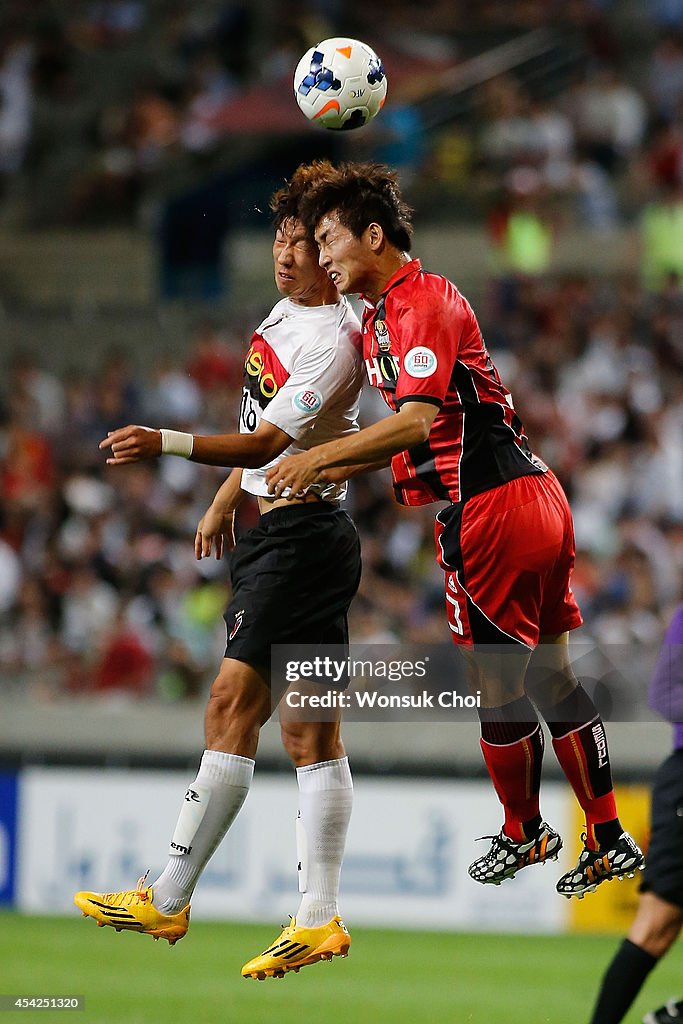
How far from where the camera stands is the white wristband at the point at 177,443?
552cm

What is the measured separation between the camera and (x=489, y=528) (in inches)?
232

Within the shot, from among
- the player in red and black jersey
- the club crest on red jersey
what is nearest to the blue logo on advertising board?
the player in red and black jersey

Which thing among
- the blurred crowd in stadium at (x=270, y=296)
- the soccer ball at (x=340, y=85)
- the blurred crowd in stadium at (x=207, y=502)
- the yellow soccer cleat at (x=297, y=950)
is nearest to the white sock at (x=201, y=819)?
the yellow soccer cleat at (x=297, y=950)

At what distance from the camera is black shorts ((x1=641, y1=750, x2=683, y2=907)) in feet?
18.5

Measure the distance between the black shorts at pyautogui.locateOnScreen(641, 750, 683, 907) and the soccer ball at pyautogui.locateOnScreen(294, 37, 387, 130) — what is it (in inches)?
101

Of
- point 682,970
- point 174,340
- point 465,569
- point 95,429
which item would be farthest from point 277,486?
point 174,340

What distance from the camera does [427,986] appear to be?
9227 millimetres

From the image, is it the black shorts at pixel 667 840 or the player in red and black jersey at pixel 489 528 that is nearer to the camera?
the black shorts at pixel 667 840

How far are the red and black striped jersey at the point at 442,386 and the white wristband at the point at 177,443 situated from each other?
2.32ft

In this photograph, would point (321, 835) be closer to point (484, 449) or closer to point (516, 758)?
point (516, 758)

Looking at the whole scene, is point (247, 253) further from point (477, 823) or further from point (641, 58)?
point (641, 58)

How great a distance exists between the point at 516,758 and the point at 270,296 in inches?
275

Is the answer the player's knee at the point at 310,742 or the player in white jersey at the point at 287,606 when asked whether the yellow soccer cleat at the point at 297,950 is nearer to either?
the player in white jersey at the point at 287,606

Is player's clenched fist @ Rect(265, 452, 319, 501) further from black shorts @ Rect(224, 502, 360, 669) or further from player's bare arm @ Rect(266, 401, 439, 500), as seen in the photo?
black shorts @ Rect(224, 502, 360, 669)
